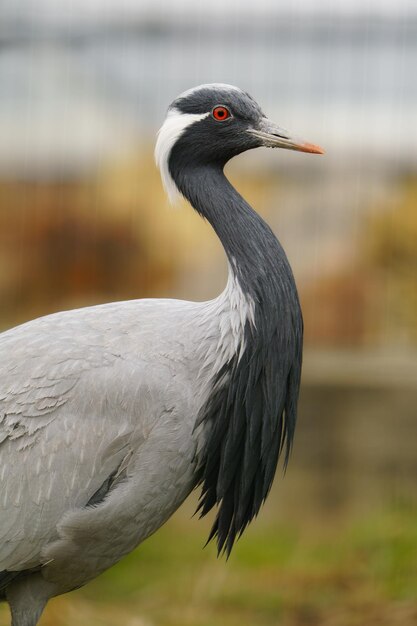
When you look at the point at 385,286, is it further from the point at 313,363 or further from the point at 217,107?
the point at 217,107

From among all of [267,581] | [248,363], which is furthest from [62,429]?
[267,581]

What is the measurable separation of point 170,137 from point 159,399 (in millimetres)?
903

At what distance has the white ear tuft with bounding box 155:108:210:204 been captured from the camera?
384cm

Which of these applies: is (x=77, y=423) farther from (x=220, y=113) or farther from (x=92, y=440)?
(x=220, y=113)

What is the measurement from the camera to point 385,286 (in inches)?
258

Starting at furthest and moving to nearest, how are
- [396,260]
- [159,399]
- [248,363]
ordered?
[396,260]
[248,363]
[159,399]

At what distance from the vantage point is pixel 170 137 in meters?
3.85

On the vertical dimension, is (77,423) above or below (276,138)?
below

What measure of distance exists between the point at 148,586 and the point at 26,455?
2.49 metres

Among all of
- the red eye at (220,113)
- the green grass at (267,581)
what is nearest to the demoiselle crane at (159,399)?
the red eye at (220,113)

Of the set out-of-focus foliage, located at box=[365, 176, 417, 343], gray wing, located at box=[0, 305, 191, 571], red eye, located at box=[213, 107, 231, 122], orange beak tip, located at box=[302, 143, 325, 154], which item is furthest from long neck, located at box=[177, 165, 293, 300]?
out-of-focus foliage, located at box=[365, 176, 417, 343]

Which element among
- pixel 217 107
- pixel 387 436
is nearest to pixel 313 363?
pixel 387 436

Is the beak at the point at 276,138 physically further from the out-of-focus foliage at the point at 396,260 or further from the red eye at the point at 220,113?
the out-of-focus foliage at the point at 396,260

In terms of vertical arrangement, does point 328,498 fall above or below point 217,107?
below
